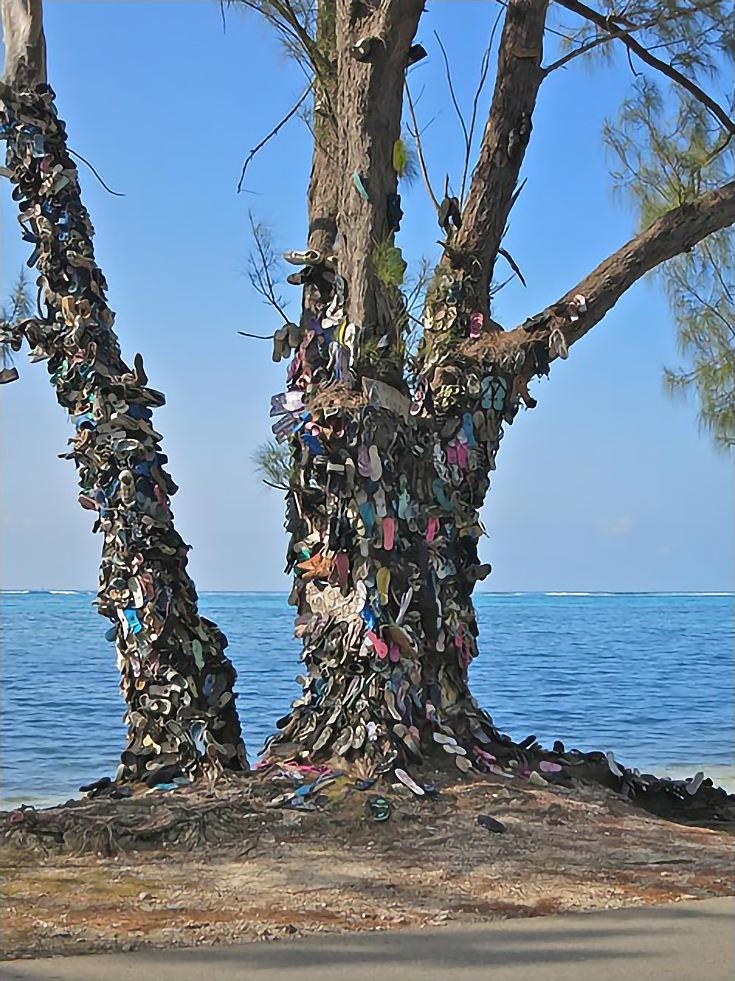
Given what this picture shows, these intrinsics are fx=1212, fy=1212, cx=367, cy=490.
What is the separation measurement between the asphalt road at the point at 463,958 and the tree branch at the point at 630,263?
8.89 ft

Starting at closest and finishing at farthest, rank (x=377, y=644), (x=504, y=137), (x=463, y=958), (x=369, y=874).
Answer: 1. (x=463, y=958)
2. (x=369, y=874)
3. (x=377, y=644)
4. (x=504, y=137)

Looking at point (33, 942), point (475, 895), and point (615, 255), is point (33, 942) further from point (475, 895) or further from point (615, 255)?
point (615, 255)

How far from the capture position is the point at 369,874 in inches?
146

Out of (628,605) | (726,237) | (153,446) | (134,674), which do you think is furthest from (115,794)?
(628,605)

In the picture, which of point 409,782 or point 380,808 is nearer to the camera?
point 380,808

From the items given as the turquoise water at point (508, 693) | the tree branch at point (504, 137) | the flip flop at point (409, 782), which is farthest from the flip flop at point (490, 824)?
the turquoise water at point (508, 693)

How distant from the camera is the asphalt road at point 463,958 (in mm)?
2801

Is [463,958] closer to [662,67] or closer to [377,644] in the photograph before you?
[377,644]

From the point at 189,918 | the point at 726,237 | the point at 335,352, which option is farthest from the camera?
the point at 726,237

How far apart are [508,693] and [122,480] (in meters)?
8.76

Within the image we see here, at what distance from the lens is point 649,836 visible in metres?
4.28

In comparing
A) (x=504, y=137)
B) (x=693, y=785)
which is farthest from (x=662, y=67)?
(x=693, y=785)

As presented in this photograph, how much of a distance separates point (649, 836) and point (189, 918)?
5.90 ft

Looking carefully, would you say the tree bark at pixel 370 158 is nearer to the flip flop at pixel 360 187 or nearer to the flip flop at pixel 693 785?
the flip flop at pixel 360 187
